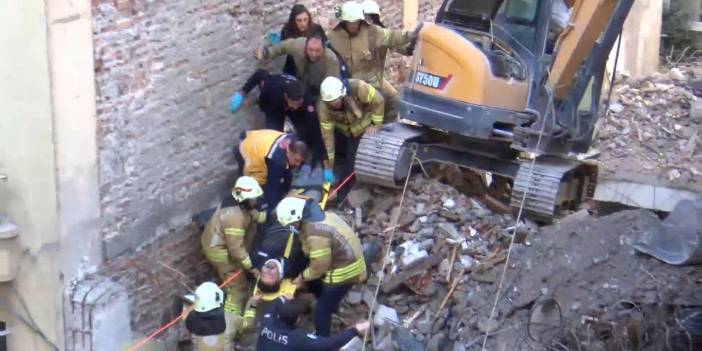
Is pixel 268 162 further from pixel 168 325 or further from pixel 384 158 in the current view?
pixel 168 325

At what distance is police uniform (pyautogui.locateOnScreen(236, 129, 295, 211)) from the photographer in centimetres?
1097

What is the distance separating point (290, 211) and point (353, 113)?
6.33 feet

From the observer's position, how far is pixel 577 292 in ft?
33.1

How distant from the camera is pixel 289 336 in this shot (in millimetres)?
9016

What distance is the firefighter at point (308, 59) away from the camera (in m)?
12.0

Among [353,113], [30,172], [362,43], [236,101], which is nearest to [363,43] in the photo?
[362,43]

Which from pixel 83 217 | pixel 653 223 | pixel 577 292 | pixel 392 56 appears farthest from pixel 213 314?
pixel 392 56

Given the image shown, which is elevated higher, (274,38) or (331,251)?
(274,38)

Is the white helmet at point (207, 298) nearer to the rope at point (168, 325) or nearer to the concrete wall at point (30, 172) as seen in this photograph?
the rope at point (168, 325)

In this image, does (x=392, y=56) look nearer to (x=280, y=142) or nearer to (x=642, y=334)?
(x=280, y=142)

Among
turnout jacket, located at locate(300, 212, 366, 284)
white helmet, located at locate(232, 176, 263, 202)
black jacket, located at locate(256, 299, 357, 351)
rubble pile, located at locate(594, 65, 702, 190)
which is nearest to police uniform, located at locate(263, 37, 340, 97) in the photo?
white helmet, located at locate(232, 176, 263, 202)

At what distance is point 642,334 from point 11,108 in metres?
5.23

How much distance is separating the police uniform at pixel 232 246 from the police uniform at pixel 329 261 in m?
0.71

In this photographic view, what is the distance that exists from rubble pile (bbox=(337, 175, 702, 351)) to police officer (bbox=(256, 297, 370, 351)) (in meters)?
1.26
